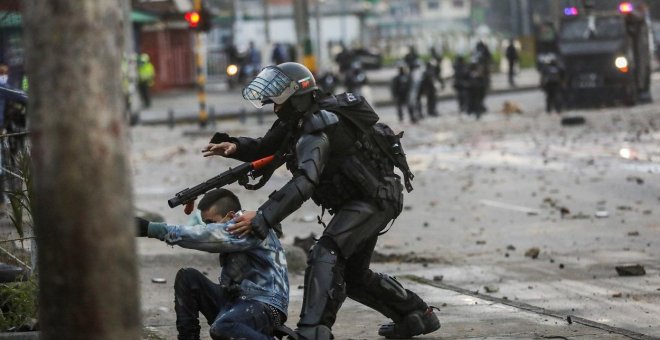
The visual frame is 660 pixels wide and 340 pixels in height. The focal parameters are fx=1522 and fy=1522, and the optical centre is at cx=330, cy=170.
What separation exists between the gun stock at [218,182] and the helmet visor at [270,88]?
1.10ft

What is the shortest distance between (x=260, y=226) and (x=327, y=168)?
27.2 inches

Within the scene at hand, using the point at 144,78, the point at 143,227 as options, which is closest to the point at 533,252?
the point at 143,227

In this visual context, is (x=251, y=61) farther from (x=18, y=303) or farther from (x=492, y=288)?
(x=18, y=303)

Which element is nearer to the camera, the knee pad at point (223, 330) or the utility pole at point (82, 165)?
the utility pole at point (82, 165)

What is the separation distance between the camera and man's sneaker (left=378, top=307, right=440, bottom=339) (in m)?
8.31

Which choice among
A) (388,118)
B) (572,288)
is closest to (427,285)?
(572,288)

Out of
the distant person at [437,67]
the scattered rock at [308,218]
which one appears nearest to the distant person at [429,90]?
the distant person at [437,67]

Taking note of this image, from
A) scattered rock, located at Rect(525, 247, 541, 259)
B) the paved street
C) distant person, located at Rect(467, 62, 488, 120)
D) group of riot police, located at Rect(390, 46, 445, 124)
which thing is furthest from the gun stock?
distant person, located at Rect(467, 62, 488, 120)

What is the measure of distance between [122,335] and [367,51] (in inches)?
2564

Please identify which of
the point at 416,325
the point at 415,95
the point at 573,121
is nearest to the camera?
the point at 416,325

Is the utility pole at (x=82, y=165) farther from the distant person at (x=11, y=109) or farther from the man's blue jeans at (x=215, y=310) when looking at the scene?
the distant person at (x=11, y=109)

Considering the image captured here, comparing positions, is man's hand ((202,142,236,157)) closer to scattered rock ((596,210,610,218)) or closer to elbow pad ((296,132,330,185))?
elbow pad ((296,132,330,185))

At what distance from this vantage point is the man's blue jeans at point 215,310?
7.30 metres

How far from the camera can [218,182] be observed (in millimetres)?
7512
